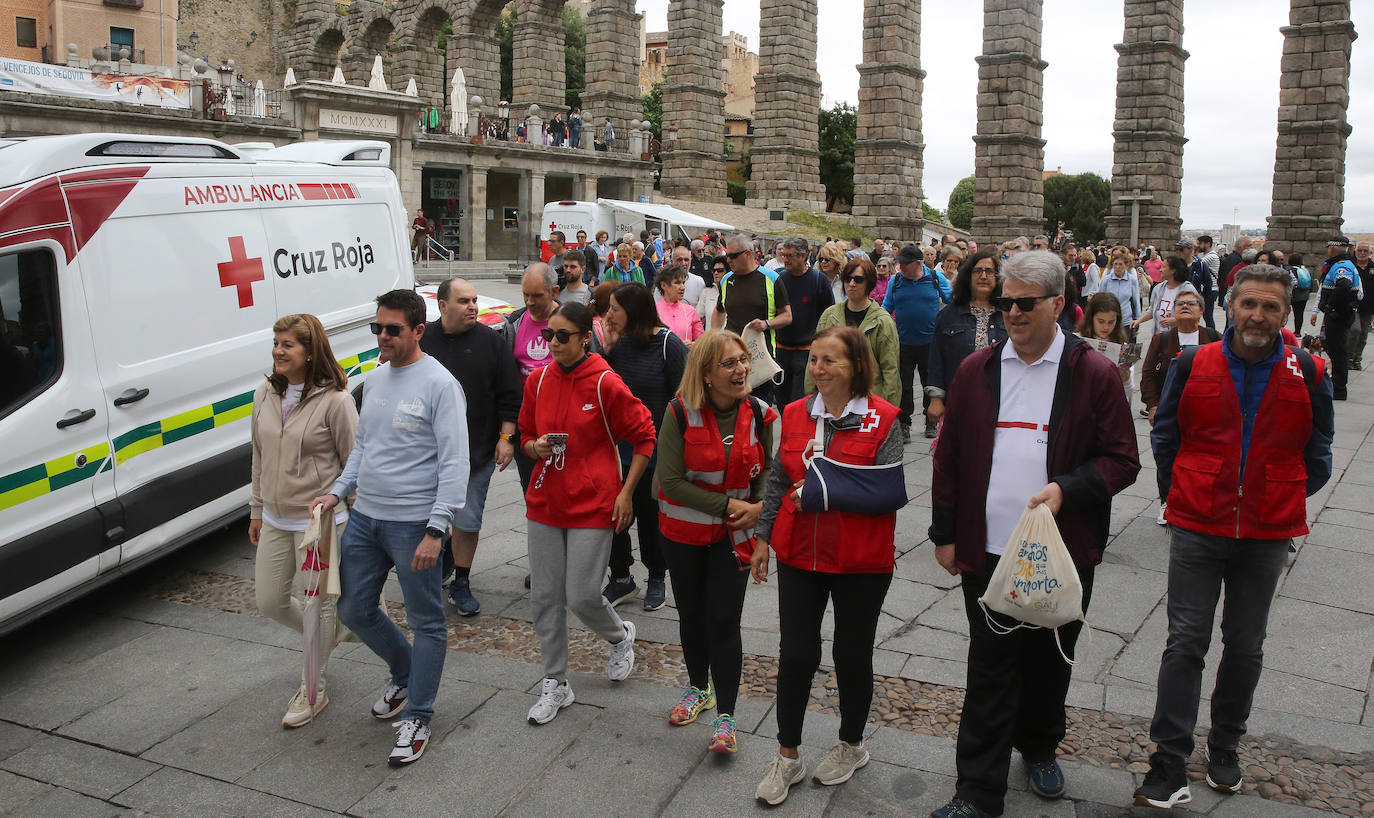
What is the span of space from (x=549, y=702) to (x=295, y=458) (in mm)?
1446

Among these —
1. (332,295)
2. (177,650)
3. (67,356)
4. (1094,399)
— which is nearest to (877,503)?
(1094,399)

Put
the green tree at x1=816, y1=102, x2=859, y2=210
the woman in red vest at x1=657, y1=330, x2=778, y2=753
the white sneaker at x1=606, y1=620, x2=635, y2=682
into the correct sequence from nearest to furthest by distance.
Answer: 1. the woman in red vest at x1=657, y1=330, x2=778, y2=753
2. the white sneaker at x1=606, y1=620, x2=635, y2=682
3. the green tree at x1=816, y1=102, x2=859, y2=210

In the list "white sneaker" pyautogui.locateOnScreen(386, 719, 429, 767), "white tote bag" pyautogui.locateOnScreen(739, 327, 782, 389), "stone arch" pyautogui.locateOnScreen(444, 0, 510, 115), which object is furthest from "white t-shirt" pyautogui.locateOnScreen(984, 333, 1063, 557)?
"stone arch" pyautogui.locateOnScreen(444, 0, 510, 115)

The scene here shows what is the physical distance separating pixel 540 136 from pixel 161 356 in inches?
1108

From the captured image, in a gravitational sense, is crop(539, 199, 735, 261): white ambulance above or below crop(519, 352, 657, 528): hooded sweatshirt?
above

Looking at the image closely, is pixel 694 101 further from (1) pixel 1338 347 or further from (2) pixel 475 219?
(1) pixel 1338 347

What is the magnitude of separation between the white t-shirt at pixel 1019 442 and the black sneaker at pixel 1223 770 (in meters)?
1.19

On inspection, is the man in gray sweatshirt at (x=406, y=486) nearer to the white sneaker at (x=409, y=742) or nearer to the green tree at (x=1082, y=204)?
the white sneaker at (x=409, y=742)

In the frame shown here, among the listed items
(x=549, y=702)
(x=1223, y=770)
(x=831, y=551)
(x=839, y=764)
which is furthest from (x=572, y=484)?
(x=1223, y=770)

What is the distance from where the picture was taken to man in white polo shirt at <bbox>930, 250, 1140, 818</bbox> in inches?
126

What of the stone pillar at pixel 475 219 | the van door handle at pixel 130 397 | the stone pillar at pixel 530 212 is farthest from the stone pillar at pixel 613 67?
the van door handle at pixel 130 397

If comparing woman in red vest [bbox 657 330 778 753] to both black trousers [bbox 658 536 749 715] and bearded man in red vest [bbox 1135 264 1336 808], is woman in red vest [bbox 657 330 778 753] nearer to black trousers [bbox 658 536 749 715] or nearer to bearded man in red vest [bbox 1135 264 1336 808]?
black trousers [bbox 658 536 749 715]

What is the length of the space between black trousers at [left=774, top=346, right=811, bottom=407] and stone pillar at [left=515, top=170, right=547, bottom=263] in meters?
25.5

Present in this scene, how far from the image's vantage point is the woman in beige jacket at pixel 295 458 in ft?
13.7
